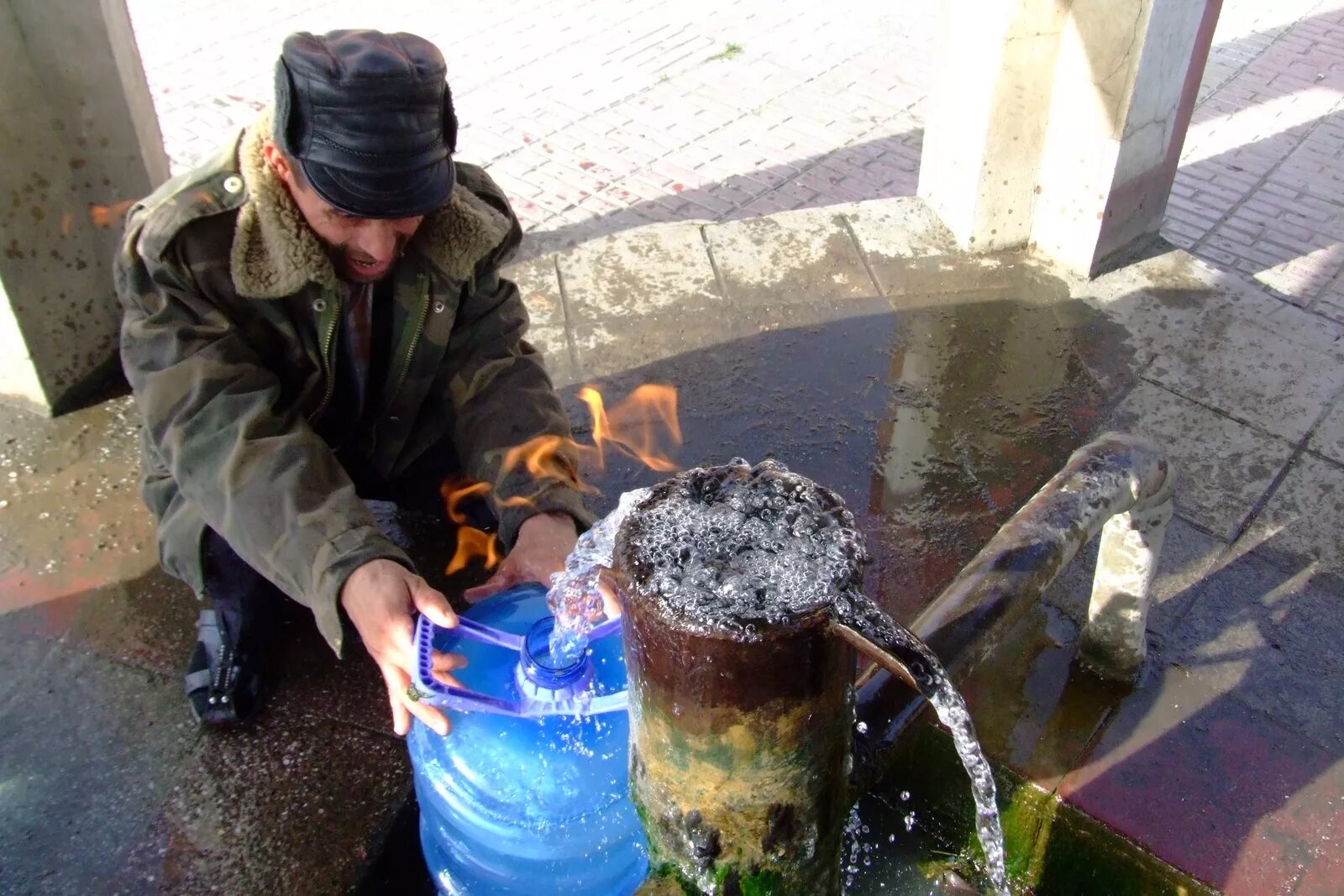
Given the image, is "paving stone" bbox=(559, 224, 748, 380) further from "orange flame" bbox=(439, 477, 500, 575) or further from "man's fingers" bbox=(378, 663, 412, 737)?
"man's fingers" bbox=(378, 663, 412, 737)

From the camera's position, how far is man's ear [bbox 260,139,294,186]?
2299mm

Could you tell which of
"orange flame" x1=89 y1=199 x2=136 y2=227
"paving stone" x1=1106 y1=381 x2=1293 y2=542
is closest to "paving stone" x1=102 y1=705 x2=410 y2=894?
"orange flame" x1=89 y1=199 x2=136 y2=227

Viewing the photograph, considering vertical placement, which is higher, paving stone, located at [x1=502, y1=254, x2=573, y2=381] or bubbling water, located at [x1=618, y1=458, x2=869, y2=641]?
bubbling water, located at [x1=618, y1=458, x2=869, y2=641]

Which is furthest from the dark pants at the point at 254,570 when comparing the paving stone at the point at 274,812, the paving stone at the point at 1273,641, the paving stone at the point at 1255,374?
the paving stone at the point at 1255,374

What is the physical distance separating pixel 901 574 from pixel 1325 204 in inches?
144

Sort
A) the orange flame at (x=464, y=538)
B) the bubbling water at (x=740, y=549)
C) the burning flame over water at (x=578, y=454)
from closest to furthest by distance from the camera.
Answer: the bubbling water at (x=740, y=549) → the burning flame over water at (x=578, y=454) → the orange flame at (x=464, y=538)

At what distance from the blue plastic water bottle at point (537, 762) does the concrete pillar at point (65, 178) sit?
196 centimetres

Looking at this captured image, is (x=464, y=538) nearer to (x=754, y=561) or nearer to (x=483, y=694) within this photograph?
(x=483, y=694)

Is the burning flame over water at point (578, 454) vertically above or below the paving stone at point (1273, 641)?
above

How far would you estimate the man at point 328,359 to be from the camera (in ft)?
6.98

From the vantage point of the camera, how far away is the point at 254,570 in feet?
8.79

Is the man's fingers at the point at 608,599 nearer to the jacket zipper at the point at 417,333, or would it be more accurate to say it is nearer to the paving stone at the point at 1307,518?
the jacket zipper at the point at 417,333

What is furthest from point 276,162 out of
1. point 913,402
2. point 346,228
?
point 913,402

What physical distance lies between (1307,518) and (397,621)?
252cm
